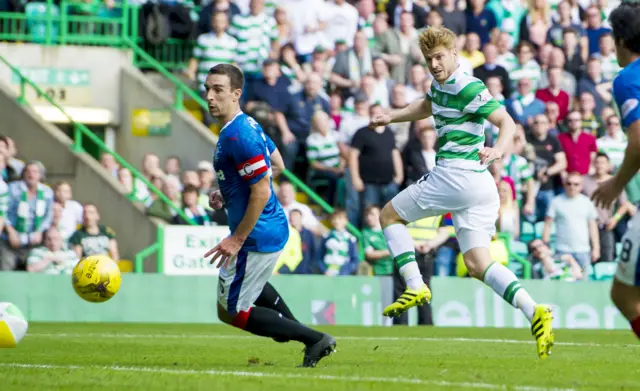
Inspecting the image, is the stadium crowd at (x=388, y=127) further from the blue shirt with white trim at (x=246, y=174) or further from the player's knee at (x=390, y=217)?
the blue shirt with white trim at (x=246, y=174)

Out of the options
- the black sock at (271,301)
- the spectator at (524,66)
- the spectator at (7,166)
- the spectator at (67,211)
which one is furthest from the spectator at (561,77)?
the black sock at (271,301)

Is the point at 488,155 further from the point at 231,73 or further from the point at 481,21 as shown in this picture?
the point at 481,21

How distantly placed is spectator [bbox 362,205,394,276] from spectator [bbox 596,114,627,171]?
4813 millimetres

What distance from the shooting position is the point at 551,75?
868 inches

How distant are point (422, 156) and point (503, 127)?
9.53 meters

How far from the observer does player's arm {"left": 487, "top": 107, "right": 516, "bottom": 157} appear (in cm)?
985

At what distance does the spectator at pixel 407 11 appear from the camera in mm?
22547

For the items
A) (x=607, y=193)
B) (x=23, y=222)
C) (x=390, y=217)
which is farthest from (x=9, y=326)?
(x=23, y=222)

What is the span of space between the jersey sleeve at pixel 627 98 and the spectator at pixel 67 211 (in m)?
11.8

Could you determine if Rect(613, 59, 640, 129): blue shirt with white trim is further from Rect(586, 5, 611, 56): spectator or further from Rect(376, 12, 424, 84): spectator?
Rect(586, 5, 611, 56): spectator

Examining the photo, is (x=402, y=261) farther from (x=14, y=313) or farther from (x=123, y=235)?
(x=123, y=235)

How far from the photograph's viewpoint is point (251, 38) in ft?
67.8

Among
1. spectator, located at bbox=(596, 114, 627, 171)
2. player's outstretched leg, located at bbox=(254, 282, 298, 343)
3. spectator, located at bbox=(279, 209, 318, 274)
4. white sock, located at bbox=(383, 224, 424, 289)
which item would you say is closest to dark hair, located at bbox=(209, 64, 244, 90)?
player's outstretched leg, located at bbox=(254, 282, 298, 343)

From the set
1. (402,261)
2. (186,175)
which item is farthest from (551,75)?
(402,261)
